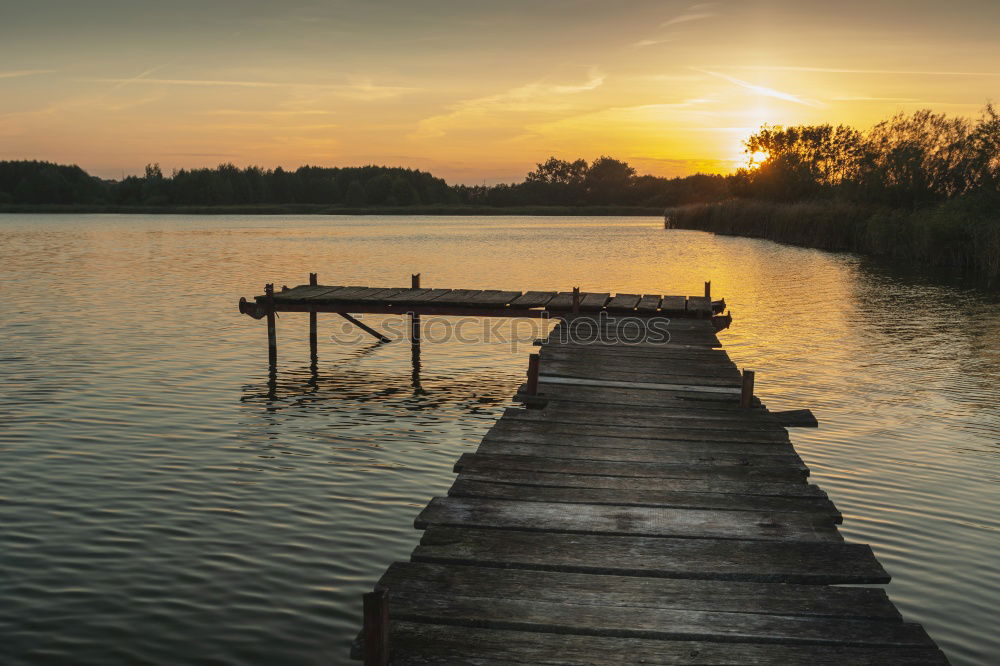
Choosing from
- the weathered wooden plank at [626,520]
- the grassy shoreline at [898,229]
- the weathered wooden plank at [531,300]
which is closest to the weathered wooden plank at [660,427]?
the weathered wooden plank at [626,520]

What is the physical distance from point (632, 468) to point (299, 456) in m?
6.59

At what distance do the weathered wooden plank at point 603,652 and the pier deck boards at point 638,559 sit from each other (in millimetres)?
11

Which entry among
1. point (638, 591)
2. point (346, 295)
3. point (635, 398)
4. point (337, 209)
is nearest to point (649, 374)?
point (635, 398)

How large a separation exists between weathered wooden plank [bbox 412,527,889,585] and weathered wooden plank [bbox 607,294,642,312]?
13.8m

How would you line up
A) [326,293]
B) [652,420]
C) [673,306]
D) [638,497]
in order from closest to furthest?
[638,497] < [652,420] < [673,306] < [326,293]

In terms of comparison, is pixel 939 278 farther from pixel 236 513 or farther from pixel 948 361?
pixel 236 513

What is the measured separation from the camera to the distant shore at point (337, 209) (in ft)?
547

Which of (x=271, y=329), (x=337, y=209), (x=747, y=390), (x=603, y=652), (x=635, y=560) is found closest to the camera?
(x=603, y=652)

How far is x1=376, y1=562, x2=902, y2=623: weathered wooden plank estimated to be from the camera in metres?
5.54

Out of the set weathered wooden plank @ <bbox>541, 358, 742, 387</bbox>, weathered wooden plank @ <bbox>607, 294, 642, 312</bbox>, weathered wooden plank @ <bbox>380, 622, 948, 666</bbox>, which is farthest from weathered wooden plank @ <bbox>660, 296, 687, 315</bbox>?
weathered wooden plank @ <bbox>380, 622, 948, 666</bbox>

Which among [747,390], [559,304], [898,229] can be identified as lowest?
[747,390]

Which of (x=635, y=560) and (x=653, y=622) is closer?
(x=653, y=622)

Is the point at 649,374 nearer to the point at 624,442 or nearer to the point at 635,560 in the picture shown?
the point at 624,442

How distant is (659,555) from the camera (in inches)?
249
